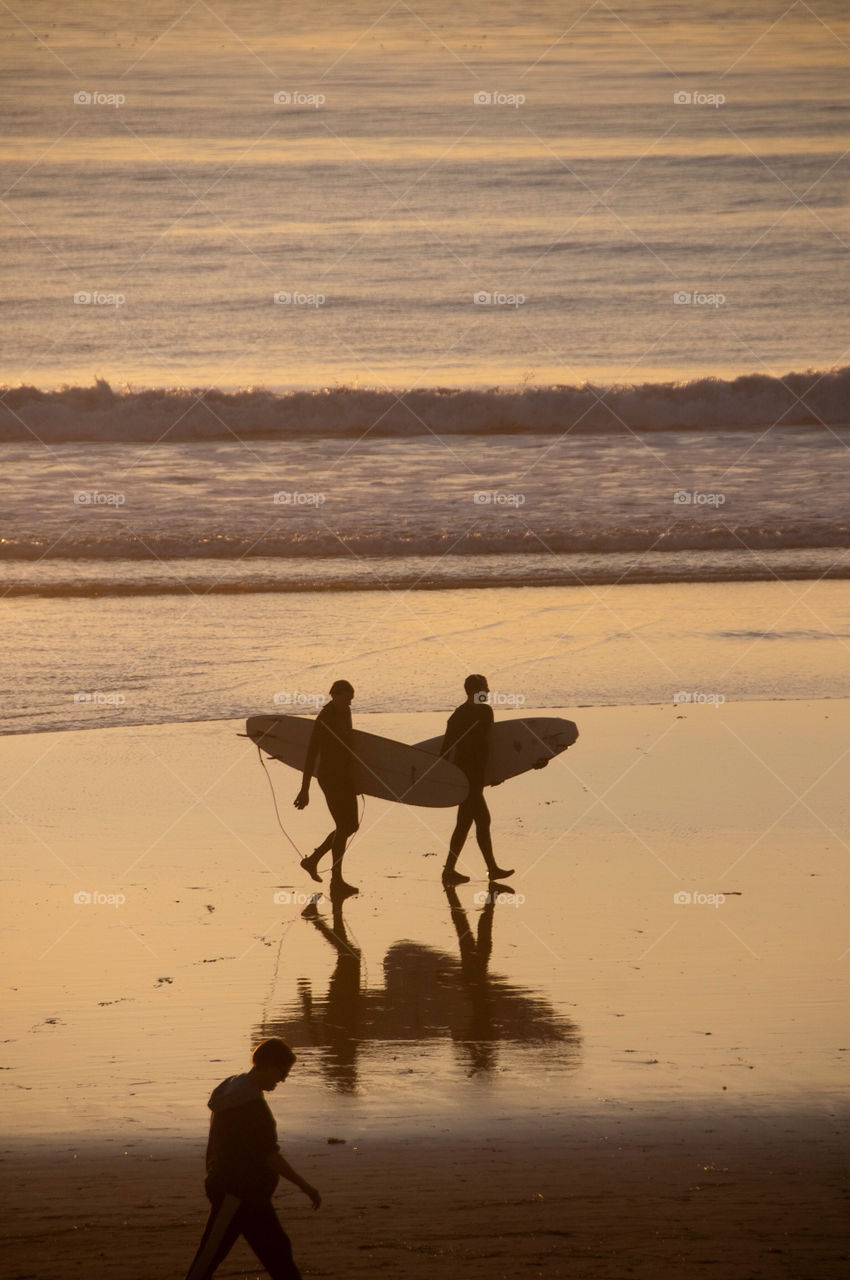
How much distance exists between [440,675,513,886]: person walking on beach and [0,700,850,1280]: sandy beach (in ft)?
0.81

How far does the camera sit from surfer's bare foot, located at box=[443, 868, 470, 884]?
10984mm

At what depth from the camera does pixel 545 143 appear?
184ft

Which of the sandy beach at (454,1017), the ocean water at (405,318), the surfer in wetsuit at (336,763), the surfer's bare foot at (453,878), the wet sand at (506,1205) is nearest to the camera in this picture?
the wet sand at (506,1205)

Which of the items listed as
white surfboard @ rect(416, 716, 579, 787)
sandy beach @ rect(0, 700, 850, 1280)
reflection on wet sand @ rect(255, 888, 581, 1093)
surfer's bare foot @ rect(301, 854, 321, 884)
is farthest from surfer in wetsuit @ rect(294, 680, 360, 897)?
reflection on wet sand @ rect(255, 888, 581, 1093)

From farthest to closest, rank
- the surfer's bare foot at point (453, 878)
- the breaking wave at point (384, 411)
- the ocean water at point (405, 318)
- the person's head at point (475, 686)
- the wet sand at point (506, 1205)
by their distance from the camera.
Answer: the breaking wave at point (384, 411), the ocean water at point (405, 318), the person's head at point (475, 686), the surfer's bare foot at point (453, 878), the wet sand at point (506, 1205)

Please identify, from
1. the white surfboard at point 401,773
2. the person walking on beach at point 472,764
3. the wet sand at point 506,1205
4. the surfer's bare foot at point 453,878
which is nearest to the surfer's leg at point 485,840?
the person walking on beach at point 472,764

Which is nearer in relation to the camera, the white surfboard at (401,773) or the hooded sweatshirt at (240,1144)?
the hooded sweatshirt at (240,1144)

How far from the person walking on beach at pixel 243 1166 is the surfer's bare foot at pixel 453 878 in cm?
521

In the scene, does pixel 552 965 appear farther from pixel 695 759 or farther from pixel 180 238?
pixel 180 238

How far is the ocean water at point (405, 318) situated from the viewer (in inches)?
924

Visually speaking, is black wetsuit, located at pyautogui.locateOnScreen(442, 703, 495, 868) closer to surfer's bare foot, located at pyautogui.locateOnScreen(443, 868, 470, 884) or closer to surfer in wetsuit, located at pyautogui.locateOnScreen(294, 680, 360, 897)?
surfer's bare foot, located at pyautogui.locateOnScreen(443, 868, 470, 884)

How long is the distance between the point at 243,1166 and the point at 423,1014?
3.10m

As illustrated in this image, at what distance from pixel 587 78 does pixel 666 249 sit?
471 inches

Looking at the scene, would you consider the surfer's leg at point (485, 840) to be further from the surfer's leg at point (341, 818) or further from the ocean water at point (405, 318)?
the ocean water at point (405, 318)
